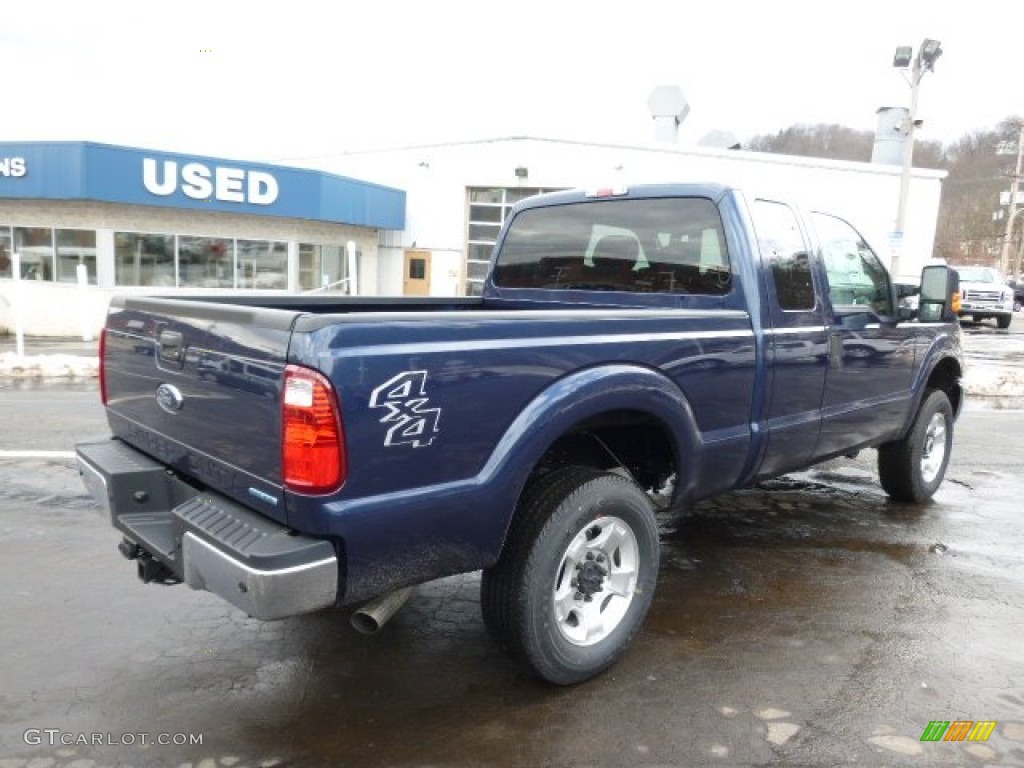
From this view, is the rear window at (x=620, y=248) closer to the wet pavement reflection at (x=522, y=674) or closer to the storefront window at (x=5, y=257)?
the wet pavement reflection at (x=522, y=674)

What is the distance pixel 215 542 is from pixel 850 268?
3.69 meters

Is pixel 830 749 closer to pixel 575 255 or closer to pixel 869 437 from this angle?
pixel 869 437

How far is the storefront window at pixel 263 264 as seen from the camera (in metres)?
21.1

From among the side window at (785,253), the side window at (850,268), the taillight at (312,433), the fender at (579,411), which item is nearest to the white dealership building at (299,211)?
the side window at (850,268)

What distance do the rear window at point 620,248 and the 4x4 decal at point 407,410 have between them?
188cm

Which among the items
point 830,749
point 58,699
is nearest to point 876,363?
point 830,749

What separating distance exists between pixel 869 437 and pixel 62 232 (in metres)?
18.9

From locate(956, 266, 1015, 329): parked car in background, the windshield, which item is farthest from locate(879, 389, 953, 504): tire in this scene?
the windshield

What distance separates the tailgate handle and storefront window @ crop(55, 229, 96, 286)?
17834mm

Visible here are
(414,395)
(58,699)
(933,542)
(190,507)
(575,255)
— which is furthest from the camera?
(933,542)

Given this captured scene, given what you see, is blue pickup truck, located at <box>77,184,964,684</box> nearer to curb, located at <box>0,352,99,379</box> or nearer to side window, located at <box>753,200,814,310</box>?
side window, located at <box>753,200,814,310</box>

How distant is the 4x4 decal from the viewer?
233cm

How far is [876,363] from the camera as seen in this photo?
450 centimetres

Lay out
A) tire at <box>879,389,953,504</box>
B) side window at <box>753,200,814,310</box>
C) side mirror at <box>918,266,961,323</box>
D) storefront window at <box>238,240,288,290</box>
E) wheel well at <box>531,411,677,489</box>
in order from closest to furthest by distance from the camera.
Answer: wheel well at <box>531,411,677,489</box> → side window at <box>753,200,814,310</box> → side mirror at <box>918,266,961,323</box> → tire at <box>879,389,953,504</box> → storefront window at <box>238,240,288,290</box>
